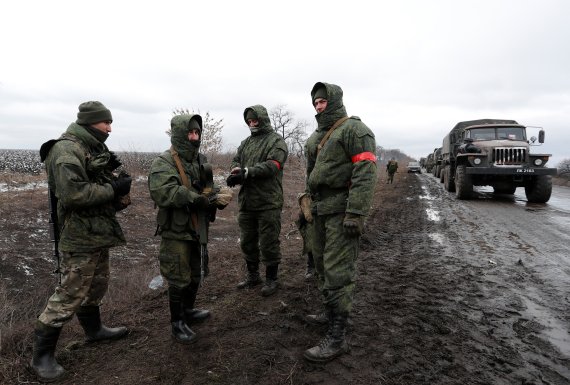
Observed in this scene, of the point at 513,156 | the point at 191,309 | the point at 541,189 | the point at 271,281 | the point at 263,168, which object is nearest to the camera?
the point at 191,309

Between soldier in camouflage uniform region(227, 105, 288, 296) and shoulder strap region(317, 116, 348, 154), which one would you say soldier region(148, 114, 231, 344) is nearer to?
soldier in camouflage uniform region(227, 105, 288, 296)

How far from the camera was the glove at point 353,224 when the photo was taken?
2.66 metres

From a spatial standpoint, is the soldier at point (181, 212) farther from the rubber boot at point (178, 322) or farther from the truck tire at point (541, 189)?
the truck tire at point (541, 189)

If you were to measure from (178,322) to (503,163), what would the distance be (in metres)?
11.1

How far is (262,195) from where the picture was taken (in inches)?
154

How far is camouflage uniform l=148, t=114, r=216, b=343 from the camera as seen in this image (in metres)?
2.88

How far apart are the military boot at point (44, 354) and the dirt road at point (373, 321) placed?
10 centimetres

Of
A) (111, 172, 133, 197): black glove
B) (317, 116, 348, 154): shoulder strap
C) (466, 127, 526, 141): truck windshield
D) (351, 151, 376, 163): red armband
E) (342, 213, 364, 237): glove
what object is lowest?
(342, 213, 364, 237): glove

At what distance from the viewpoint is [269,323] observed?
3.28 meters

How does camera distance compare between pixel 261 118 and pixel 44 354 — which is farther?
pixel 261 118

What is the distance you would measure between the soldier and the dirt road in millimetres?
376

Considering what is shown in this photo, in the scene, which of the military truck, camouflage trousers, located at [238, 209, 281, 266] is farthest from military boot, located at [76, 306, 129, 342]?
the military truck

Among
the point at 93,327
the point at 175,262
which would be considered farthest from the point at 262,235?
the point at 93,327

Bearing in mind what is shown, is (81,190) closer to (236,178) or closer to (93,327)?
(93,327)
